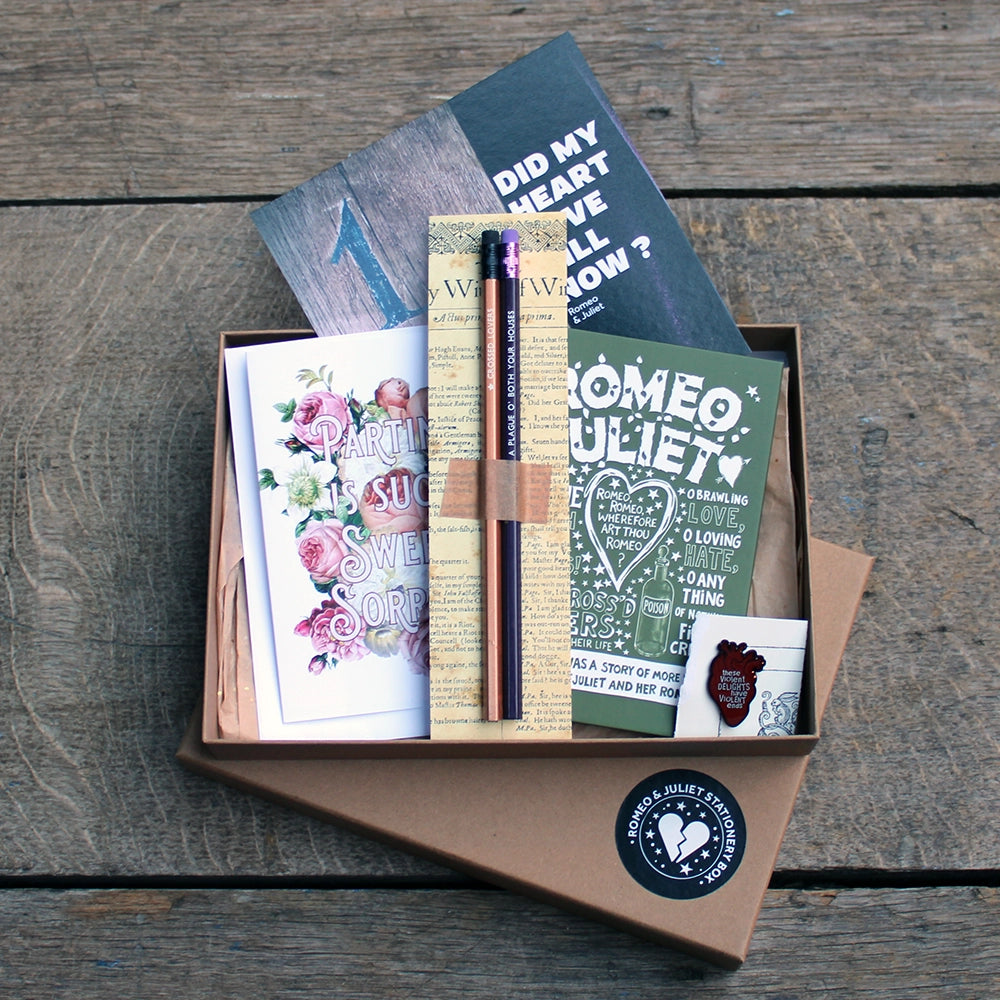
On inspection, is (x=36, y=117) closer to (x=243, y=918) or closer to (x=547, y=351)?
(x=547, y=351)

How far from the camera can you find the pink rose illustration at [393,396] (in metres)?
0.50

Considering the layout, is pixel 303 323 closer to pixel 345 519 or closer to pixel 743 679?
pixel 345 519

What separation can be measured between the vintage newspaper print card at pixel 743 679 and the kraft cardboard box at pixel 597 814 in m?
0.01

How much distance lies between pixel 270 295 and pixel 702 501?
27 centimetres

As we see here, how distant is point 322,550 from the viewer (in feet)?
1.64

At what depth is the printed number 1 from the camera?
513 mm

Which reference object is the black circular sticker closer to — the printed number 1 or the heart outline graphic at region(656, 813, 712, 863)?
the heart outline graphic at region(656, 813, 712, 863)

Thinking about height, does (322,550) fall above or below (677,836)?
above

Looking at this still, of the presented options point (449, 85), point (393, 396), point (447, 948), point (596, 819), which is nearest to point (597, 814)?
point (596, 819)

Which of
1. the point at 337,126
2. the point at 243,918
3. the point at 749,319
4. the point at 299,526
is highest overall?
the point at 337,126

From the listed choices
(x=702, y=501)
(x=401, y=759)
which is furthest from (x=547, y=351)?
(x=401, y=759)

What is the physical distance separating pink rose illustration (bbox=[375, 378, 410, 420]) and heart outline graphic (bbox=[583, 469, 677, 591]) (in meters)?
0.10

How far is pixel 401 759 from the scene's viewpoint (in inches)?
19.5

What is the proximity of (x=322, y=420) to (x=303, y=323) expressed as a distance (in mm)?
96
